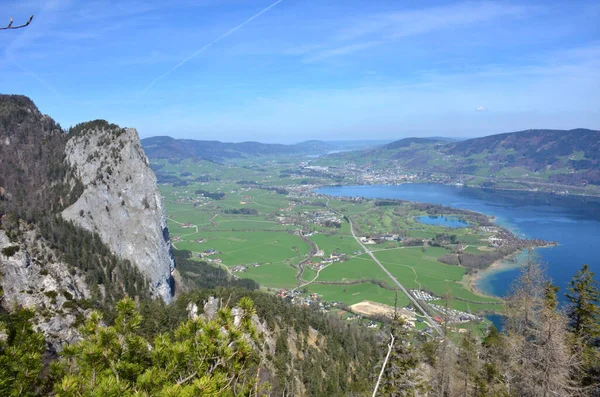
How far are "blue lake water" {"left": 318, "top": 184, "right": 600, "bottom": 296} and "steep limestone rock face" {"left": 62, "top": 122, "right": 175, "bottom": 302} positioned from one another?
151ft

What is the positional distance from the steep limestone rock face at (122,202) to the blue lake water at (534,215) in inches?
1816

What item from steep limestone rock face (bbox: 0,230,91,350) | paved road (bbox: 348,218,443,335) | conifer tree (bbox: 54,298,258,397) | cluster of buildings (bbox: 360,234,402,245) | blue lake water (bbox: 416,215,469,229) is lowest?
paved road (bbox: 348,218,443,335)

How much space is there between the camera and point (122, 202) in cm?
5312

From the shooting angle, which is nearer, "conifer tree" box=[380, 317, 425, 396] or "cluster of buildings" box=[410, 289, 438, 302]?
"conifer tree" box=[380, 317, 425, 396]

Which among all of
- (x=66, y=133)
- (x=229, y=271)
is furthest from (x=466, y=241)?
(x=66, y=133)

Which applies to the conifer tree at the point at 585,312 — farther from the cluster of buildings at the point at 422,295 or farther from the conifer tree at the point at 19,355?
the cluster of buildings at the point at 422,295

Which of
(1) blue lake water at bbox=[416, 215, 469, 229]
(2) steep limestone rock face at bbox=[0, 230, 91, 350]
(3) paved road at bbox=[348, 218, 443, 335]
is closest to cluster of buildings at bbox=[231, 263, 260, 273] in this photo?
(3) paved road at bbox=[348, 218, 443, 335]

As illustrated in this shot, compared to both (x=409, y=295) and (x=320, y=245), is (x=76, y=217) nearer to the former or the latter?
(x=409, y=295)

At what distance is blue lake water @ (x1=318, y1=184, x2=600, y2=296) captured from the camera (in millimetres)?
63250

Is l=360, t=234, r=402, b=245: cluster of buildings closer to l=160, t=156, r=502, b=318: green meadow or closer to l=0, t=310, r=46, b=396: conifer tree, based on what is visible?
l=160, t=156, r=502, b=318: green meadow

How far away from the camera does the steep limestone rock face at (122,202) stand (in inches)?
1962

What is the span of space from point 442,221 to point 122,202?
297ft

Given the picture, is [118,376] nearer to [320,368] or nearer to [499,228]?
[320,368]

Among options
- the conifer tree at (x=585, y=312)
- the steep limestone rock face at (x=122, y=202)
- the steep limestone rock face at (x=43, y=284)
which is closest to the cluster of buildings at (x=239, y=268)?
the steep limestone rock face at (x=122, y=202)
